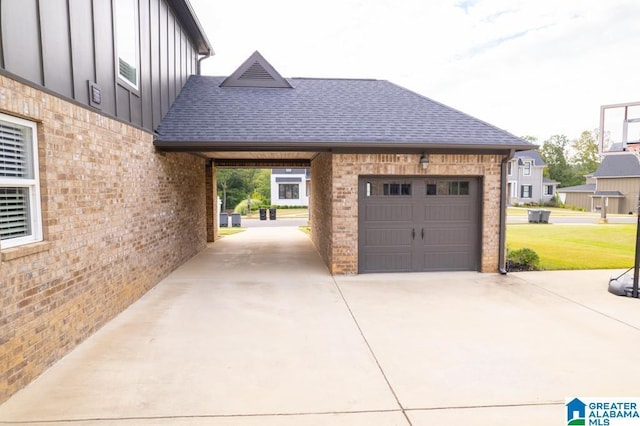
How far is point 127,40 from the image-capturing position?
21.7 feet

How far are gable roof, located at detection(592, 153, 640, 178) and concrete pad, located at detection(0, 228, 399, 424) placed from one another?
42831mm

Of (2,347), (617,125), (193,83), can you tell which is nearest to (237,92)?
(193,83)

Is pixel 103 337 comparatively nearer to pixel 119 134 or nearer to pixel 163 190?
pixel 119 134

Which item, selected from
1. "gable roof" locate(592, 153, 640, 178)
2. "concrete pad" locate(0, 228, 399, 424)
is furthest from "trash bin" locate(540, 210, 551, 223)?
"concrete pad" locate(0, 228, 399, 424)

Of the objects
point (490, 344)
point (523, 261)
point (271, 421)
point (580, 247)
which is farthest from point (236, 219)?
point (271, 421)

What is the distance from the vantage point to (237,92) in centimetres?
1070

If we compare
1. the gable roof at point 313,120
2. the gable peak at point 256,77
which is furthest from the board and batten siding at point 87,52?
the gable peak at point 256,77

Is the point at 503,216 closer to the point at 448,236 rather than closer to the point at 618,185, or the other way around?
the point at 448,236

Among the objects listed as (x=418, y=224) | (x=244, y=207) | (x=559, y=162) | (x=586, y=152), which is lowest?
(x=244, y=207)

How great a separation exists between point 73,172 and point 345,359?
165 inches

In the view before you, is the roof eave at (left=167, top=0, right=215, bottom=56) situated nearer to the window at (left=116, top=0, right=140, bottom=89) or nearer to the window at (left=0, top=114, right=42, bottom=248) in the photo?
the window at (left=116, top=0, right=140, bottom=89)

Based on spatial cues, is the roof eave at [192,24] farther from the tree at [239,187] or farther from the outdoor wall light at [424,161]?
the tree at [239,187]

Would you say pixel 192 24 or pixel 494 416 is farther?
pixel 192 24

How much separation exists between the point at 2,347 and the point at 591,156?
233 ft
